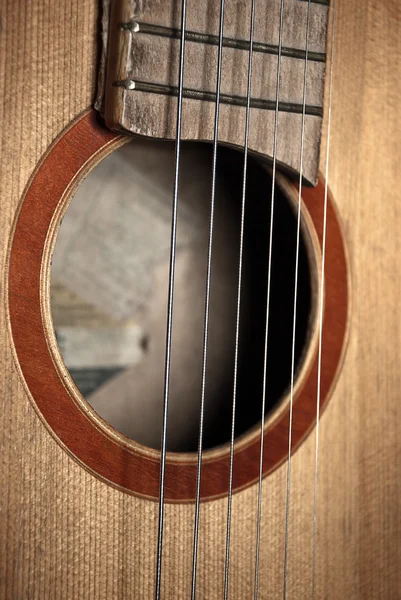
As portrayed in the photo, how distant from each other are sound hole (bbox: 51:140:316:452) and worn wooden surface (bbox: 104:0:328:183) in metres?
0.30

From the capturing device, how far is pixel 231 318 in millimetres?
1122

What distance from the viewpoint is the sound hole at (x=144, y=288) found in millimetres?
1098

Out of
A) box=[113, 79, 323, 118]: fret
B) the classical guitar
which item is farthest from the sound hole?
box=[113, 79, 323, 118]: fret

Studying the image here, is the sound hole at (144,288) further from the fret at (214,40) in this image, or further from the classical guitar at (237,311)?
the fret at (214,40)

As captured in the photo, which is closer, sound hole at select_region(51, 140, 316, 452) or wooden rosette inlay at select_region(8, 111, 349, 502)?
wooden rosette inlay at select_region(8, 111, 349, 502)

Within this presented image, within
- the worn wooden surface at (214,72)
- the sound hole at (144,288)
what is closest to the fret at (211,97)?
the worn wooden surface at (214,72)

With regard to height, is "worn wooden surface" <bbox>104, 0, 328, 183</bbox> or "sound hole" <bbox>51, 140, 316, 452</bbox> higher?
"worn wooden surface" <bbox>104, 0, 328, 183</bbox>

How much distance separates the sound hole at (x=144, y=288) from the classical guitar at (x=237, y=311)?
0.09 m

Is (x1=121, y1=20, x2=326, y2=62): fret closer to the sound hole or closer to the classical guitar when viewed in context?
the classical guitar

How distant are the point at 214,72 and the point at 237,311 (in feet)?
0.80

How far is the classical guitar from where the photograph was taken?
0.61m

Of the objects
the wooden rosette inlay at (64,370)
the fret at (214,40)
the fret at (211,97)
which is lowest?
the wooden rosette inlay at (64,370)

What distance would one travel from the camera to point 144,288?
1.21 meters

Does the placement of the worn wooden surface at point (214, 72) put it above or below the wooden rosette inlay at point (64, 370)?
above
